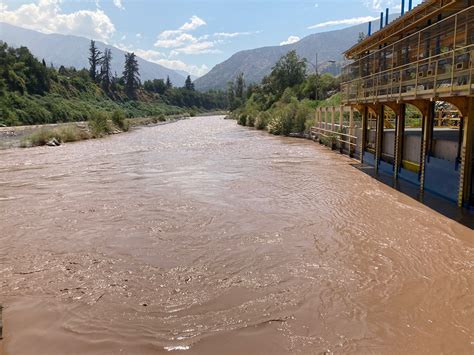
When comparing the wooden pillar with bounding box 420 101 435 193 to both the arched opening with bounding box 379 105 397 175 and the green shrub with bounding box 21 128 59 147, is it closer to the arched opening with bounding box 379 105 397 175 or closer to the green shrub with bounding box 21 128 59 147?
the arched opening with bounding box 379 105 397 175

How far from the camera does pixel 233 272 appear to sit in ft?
23.8

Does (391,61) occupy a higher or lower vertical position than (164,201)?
higher

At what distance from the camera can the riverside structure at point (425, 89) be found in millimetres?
10375

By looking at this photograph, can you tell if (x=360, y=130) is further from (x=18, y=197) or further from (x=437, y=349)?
(x=437, y=349)

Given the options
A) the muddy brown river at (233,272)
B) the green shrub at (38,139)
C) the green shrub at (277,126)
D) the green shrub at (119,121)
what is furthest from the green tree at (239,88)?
the muddy brown river at (233,272)

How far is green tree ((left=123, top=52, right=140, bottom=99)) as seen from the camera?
124188 millimetres

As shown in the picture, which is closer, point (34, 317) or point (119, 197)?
point (34, 317)

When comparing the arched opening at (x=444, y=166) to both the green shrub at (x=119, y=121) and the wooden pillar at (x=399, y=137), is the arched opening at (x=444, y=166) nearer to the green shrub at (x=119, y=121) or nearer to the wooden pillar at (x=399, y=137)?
the wooden pillar at (x=399, y=137)

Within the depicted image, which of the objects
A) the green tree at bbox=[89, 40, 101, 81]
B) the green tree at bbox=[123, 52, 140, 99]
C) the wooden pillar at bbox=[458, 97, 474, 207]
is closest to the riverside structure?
the wooden pillar at bbox=[458, 97, 474, 207]

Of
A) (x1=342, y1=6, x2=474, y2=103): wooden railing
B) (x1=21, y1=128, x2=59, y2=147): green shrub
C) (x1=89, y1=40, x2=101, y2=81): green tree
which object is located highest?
(x1=89, y1=40, x2=101, y2=81): green tree

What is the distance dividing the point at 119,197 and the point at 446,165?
32.5 ft

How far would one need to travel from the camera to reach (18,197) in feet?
46.4

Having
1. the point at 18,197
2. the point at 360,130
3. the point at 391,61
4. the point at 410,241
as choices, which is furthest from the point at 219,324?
the point at 360,130

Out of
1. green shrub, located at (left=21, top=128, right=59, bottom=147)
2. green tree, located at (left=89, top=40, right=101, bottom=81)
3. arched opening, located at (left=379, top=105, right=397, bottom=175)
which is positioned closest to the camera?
arched opening, located at (left=379, top=105, right=397, bottom=175)
